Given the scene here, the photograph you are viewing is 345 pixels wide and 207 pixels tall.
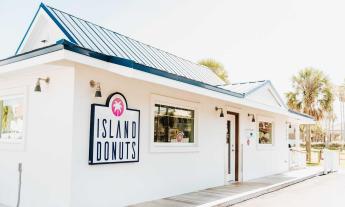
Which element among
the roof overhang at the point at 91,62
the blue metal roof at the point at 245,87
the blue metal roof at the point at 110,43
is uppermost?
the blue metal roof at the point at 110,43

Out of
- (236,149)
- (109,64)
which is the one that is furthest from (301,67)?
(109,64)

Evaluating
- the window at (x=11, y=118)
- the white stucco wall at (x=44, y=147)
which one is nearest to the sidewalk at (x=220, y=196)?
the white stucco wall at (x=44, y=147)

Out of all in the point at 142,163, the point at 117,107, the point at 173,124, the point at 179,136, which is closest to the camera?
the point at 117,107

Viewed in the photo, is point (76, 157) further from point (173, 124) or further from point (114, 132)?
point (173, 124)

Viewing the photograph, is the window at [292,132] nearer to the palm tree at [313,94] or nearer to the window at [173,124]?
the palm tree at [313,94]

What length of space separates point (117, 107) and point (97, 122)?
0.66m

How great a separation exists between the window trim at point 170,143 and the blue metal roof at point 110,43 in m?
1.17

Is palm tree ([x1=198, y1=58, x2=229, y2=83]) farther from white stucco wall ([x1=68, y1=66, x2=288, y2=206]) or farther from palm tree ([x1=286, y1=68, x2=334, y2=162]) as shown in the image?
white stucco wall ([x1=68, y1=66, x2=288, y2=206])

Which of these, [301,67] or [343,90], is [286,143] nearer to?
[301,67]

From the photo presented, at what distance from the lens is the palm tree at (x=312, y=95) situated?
87.3 feet

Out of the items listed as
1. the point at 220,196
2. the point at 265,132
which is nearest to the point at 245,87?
the point at 265,132

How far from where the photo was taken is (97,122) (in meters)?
7.31

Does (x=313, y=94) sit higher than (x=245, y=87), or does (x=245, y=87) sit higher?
(x=313, y=94)

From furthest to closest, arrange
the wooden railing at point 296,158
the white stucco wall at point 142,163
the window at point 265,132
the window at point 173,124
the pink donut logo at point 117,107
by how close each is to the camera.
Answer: the wooden railing at point 296,158
the window at point 265,132
the window at point 173,124
the pink donut logo at point 117,107
the white stucco wall at point 142,163
